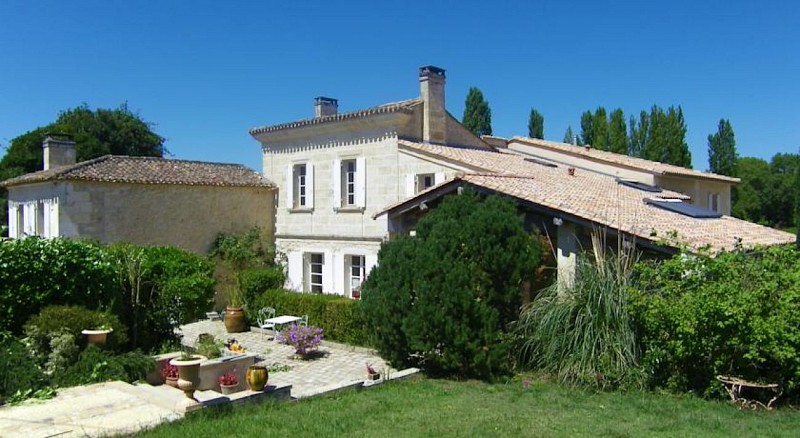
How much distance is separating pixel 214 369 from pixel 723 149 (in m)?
51.8

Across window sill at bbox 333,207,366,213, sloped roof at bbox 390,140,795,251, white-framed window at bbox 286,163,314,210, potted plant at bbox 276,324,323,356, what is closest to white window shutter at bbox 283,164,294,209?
white-framed window at bbox 286,163,314,210

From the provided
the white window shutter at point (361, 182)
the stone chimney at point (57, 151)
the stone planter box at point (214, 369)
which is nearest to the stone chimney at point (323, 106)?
the white window shutter at point (361, 182)

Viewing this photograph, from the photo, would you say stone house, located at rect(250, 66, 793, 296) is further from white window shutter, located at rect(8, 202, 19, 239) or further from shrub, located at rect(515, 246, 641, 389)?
white window shutter, located at rect(8, 202, 19, 239)

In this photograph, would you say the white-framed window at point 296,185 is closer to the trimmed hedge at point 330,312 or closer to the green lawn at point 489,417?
the trimmed hedge at point 330,312

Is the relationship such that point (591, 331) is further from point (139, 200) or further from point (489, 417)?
point (139, 200)

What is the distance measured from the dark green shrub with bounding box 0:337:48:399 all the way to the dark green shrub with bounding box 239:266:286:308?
792 centimetres

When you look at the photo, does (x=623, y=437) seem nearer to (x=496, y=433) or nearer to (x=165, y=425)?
(x=496, y=433)

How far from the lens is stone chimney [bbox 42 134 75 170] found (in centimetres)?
2209

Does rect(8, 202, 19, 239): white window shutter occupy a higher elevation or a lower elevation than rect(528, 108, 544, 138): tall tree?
lower

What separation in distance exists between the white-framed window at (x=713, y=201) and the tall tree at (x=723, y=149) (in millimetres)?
26572

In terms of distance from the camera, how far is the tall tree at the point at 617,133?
42.5m

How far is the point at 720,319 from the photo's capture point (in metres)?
8.08

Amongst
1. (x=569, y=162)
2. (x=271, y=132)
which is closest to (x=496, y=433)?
(x=271, y=132)

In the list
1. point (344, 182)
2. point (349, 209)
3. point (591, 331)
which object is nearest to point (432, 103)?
point (344, 182)
